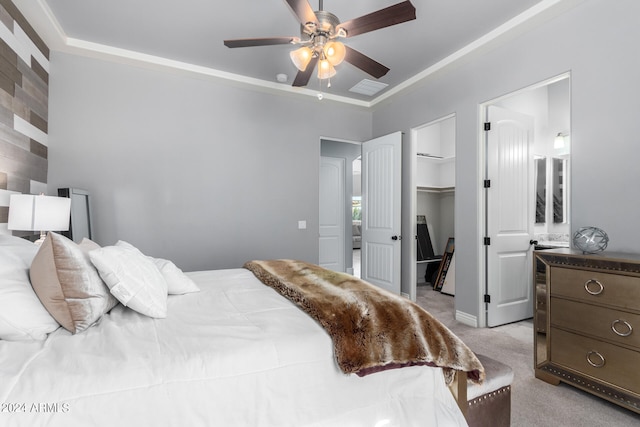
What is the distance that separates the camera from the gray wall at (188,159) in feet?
10.5

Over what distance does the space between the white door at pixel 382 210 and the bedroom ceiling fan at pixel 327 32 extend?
189 centimetres

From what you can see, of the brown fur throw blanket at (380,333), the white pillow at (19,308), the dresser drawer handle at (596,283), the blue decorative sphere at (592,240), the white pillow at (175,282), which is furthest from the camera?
the blue decorative sphere at (592,240)

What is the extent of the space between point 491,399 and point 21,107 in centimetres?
380

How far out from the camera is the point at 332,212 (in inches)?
229

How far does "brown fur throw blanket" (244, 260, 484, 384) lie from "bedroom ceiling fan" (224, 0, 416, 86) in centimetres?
158

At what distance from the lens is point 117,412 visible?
899 mm

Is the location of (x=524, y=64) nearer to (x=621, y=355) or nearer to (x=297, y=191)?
(x=621, y=355)

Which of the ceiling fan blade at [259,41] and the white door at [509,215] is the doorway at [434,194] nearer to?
the white door at [509,215]

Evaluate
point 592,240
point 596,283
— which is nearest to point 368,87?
point 592,240

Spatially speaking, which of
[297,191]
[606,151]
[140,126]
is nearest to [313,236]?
[297,191]

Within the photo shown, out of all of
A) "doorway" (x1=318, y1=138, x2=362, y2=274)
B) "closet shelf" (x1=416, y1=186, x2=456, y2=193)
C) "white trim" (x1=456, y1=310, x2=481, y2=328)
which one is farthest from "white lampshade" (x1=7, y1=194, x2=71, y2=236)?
"closet shelf" (x1=416, y1=186, x2=456, y2=193)

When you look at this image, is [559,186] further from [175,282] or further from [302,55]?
[175,282]

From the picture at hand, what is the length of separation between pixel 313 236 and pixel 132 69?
286cm

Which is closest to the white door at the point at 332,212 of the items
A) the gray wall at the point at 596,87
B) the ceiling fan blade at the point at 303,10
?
the gray wall at the point at 596,87
